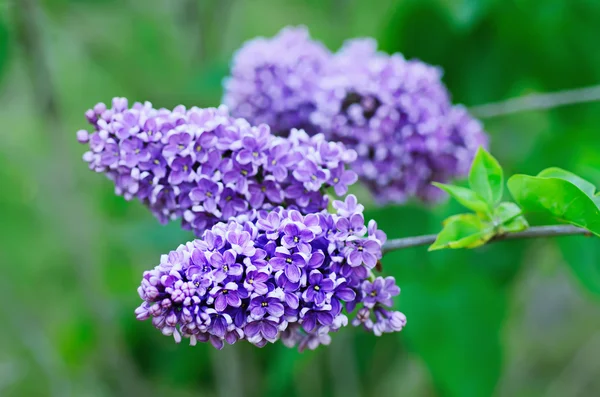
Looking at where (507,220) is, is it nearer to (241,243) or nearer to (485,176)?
(485,176)

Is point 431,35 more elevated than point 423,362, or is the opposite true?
point 431,35

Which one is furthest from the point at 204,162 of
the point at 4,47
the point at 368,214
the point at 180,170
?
the point at 4,47

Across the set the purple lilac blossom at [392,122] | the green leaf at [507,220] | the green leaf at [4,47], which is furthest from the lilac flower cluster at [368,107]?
the green leaf at [4,47]

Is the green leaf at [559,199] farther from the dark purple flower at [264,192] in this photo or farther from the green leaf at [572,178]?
the dark purple flower at [264,192]

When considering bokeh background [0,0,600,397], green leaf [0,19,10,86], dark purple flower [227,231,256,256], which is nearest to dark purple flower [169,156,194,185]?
dark purple flower [227,231,256,256]

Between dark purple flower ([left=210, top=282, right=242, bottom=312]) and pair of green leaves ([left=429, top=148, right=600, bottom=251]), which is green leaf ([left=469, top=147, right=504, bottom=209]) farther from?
dark purple flower ([left=210, top=282, right=242, bottom=312])

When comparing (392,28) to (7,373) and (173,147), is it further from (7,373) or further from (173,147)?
(7,373)

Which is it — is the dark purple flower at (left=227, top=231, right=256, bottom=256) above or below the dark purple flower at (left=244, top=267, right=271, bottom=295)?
above

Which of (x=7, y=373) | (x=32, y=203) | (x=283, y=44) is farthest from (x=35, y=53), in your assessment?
(x=32, y=203)
